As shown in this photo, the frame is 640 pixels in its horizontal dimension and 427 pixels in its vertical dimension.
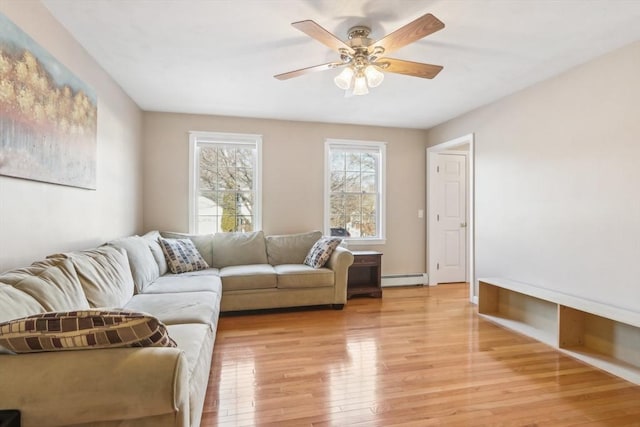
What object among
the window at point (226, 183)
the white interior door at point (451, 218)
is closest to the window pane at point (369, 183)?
the white interior door at point (451, 218)

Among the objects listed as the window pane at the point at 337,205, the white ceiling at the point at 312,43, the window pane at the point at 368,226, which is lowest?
the window pane at the point at 368,226

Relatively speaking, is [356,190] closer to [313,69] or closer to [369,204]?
[369,204]

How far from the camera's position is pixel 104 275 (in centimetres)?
206

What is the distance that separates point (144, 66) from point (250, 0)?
57.5 inches

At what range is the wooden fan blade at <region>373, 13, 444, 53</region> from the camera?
1721 mm

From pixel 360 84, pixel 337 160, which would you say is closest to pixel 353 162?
pixel 337 160

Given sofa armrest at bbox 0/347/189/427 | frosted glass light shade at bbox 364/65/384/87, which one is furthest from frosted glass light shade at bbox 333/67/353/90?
sofa armrest at bbox 0/347/189/427

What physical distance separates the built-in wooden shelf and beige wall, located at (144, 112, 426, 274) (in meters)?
1.68

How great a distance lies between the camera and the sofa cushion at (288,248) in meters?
4.18

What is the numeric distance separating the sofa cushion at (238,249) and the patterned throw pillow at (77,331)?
288cm

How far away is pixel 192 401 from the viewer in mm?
1359

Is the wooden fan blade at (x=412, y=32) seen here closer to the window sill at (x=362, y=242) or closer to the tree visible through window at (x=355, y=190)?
the tree visible through window at (x=355, y=190)

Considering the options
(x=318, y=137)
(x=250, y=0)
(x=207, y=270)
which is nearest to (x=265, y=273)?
(x=207, y=270)

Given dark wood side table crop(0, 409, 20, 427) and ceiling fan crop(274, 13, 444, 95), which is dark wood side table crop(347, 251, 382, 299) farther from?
dark wood side table crop(0, 409, 20, 427)
